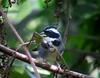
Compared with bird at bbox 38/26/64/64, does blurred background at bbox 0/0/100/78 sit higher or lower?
lower

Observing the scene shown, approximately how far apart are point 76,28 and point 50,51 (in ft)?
4.36

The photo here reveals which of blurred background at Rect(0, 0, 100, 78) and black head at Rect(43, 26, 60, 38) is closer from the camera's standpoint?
black head at Rect(43, 26, 60, 38)

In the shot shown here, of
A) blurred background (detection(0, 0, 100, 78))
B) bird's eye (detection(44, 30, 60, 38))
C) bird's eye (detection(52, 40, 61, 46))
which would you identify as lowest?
blurred background (detection(0, 0, 100, 78))

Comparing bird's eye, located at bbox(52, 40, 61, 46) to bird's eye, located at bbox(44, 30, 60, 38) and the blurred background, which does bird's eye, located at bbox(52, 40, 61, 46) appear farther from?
the blurred background

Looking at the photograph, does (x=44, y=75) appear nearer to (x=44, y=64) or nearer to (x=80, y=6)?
(x=44, y=64)

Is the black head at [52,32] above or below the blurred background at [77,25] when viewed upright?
above

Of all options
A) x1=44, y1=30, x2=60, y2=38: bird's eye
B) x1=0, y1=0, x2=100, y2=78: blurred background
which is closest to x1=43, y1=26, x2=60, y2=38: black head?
x1=44, y1=30, x2=60, y2=38: bird's eye

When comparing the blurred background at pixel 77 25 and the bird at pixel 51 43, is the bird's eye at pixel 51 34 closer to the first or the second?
the bird at pixel 51 43

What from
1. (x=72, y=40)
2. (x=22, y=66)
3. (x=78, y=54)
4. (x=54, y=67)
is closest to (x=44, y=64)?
(x=54, y=67)

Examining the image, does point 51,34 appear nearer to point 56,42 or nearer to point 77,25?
point 56,42

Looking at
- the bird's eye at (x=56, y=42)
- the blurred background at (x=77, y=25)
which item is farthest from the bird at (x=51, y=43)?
the blurred background at (x=77, y=25)

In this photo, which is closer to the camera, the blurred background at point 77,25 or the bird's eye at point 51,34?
the bird's eye at point 51,34

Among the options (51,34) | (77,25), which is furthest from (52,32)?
(77,25)

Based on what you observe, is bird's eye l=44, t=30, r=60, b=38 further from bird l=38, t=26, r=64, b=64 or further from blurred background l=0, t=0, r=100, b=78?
blurred background l=0, t=0, r=100, b=78
